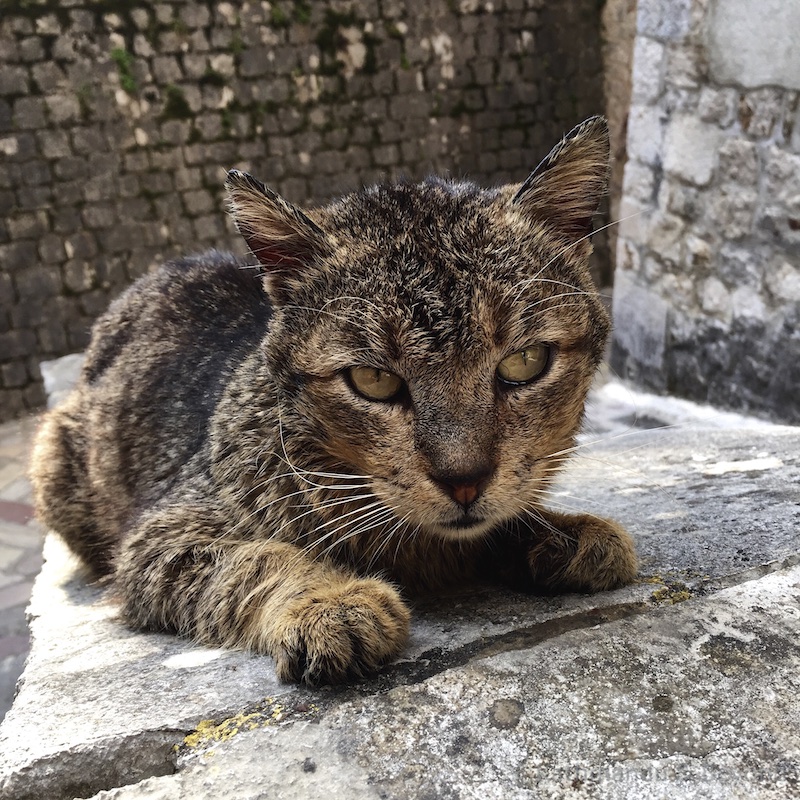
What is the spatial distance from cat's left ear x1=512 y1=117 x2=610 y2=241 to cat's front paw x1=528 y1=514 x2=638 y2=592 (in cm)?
73

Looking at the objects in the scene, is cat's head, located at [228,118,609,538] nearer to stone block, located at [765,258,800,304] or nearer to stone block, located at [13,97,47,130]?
stone block, located at [765,258,800,304]

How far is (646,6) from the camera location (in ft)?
16.0

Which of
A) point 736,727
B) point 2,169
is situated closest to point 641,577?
point 736,727

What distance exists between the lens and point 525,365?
182cm

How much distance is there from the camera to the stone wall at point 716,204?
4117 millimetres

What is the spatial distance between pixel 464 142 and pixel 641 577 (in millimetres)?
10020

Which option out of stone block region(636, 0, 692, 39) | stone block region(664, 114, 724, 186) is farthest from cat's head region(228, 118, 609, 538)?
stone block region(636, 0, 692, 39)

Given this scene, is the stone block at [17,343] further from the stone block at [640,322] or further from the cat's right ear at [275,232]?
the cat's right ear at [275,232]

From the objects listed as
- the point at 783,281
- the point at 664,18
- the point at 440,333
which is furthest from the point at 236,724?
the point at 664,18

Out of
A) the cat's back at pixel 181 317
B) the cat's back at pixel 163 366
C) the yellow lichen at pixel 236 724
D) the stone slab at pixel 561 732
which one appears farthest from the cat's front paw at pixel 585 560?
the cat's back at pixel 181 317

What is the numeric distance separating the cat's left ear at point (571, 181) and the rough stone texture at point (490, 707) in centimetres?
86

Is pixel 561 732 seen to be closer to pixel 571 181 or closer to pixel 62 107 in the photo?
pixel 571 181

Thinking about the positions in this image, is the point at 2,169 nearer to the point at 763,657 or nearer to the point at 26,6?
the point at 26,6

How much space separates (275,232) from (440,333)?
1.72 ft
